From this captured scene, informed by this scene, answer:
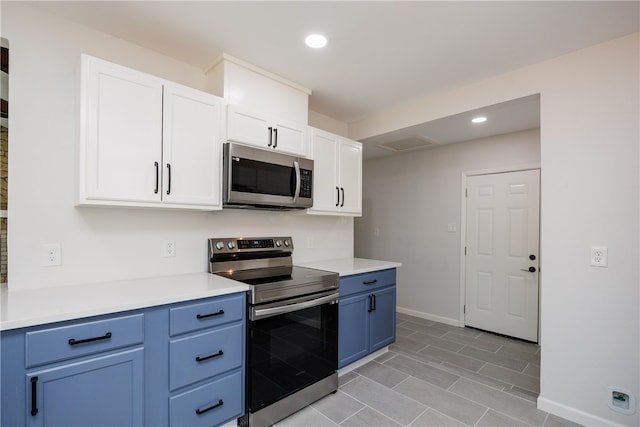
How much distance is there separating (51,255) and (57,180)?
435 mm

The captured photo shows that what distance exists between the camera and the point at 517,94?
2441mm

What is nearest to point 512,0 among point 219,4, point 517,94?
point 517,94

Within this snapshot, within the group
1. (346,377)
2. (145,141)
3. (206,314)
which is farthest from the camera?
(346,377)

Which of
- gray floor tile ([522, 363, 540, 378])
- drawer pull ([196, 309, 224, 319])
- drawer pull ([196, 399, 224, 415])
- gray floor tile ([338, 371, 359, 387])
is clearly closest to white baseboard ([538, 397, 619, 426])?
gray floor tile ([522, 363, 540, 378])

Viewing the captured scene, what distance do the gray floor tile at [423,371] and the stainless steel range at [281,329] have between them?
2.55 ft

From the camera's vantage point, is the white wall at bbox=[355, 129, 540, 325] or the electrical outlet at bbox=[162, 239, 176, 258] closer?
the electrical outlet at bbox=[162, 239, 176, 258]

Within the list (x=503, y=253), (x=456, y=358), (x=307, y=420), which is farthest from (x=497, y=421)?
(x=503, y=253)

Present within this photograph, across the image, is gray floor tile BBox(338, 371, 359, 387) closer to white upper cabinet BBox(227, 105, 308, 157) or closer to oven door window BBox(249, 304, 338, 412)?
oven door window BBox(249, 304, 338, 412)

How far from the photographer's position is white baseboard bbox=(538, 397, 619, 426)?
1999mm

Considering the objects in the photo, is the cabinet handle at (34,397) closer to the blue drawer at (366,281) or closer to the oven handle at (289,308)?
the oven handle at (289,308)

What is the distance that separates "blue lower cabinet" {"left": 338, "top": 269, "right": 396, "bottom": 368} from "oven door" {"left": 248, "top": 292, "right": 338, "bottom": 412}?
0.59 feet

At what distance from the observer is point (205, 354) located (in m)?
1.77

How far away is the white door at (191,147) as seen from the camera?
1.99 m

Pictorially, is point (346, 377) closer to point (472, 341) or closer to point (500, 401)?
point (500, 401)
